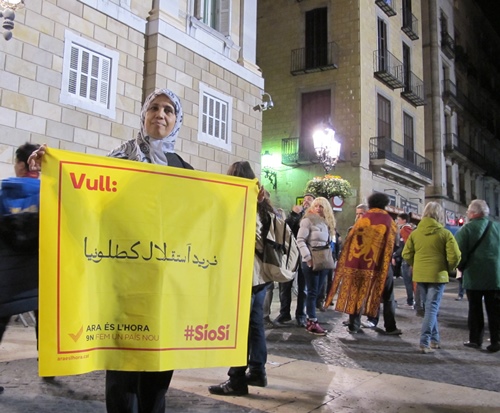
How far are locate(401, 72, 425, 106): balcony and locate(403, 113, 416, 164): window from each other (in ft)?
2.88

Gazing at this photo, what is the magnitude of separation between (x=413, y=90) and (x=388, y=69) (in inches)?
129

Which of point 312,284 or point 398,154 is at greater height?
point 398,154

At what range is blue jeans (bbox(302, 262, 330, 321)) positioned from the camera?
22.5ft

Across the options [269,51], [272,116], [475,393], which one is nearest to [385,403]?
[475,393]

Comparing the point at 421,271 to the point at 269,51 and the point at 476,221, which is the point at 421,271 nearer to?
the point at 476,221

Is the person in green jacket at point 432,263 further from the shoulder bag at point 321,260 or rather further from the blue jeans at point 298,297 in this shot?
the blue jeans at point 298,297

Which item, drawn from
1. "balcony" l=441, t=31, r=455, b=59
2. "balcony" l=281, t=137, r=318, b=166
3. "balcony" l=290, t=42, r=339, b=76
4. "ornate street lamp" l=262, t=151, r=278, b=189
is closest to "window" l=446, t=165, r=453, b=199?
"balcony" l=441, t=31, r=455, b=59

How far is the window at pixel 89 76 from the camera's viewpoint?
937 cm

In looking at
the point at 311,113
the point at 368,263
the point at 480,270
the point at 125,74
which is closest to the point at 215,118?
the point at 125,74

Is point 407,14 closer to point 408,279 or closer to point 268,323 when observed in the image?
point 408,279

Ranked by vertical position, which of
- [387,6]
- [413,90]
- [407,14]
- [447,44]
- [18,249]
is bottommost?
[18,249]

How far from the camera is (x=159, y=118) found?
2.58m

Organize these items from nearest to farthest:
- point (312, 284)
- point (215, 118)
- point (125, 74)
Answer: point (312, 284)
point (125, 74)
point (215, 118)

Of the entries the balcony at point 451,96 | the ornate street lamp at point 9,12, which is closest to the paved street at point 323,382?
the ornate street lamp at point 9,12
